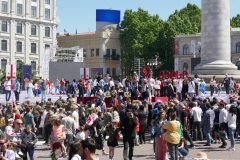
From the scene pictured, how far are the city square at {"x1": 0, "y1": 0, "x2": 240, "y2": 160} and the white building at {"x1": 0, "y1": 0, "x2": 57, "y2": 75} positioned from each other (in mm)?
181

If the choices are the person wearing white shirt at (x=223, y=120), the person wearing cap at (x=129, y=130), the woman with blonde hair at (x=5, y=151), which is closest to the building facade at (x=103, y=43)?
the person wearing white shirt at (x=223, y=120)

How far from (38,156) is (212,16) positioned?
26.5 metres

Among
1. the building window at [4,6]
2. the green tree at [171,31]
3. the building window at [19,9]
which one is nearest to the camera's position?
the building window at [4,6]

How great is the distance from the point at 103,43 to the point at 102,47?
81 centimetres

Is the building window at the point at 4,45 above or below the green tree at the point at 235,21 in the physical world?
below

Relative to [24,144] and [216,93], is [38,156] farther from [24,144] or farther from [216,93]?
[216,93]

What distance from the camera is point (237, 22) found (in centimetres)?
10944

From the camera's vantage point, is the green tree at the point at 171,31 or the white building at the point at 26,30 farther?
the green tree at the point at 171,31

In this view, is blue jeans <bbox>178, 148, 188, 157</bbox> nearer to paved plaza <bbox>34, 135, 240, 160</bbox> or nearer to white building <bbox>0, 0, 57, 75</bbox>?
paved plaza <bbox>34, 135, 240, 160</bbox>

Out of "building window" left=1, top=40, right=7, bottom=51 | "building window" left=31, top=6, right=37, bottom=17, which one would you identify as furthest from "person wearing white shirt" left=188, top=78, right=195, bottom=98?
"building window" left=31, top=6, right=37, bottom=17

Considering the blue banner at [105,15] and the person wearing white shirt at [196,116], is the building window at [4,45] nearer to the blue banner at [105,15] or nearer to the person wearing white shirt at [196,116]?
the blue banner at [105,15]

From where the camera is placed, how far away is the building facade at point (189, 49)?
95875 mm

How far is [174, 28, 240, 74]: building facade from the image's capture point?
95.9m

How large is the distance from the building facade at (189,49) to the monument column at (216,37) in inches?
2072
